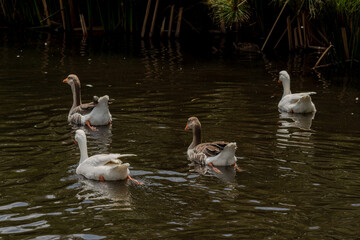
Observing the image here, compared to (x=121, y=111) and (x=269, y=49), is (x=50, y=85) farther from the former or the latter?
(x=269, y=49)

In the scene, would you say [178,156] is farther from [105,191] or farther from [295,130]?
[295,130]

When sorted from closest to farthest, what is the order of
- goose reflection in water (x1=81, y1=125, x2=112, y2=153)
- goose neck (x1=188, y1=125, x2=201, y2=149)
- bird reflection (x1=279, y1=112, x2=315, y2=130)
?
1. goose neck (x1=188, y1=125, x2=201, y2=149)
2. goose reflection in water (x1=81, y1=125, x2=112, y2=153)
3. bird reflection (x1=279, y1=112, x2=315, y2=130)

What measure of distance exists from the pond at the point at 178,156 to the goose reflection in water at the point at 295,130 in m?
0.03

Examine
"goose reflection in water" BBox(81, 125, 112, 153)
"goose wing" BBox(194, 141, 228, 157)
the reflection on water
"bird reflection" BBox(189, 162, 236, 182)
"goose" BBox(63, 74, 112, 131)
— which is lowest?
"bird reflection" BBox(189, 162, 236, 182)

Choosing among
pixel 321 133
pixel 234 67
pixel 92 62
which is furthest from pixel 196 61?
pixel 321 133

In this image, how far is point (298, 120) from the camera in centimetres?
1498

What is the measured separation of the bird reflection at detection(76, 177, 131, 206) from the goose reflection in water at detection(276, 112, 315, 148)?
3779mm

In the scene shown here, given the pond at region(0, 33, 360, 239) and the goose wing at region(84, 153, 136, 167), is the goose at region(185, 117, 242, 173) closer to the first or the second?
the pond at region(0, 33, 360, 239)

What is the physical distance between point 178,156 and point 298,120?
442cm

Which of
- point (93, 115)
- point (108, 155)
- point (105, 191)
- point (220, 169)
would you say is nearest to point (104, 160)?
point (108, 155)

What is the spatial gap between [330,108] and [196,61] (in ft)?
27.8

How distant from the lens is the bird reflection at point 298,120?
1441cm

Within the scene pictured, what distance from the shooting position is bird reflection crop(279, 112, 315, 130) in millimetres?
14413

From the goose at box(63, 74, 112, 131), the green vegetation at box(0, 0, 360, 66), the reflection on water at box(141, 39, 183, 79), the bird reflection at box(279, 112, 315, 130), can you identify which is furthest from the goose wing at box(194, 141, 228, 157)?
the green vegetation at box(0, 0, 360, 66)
